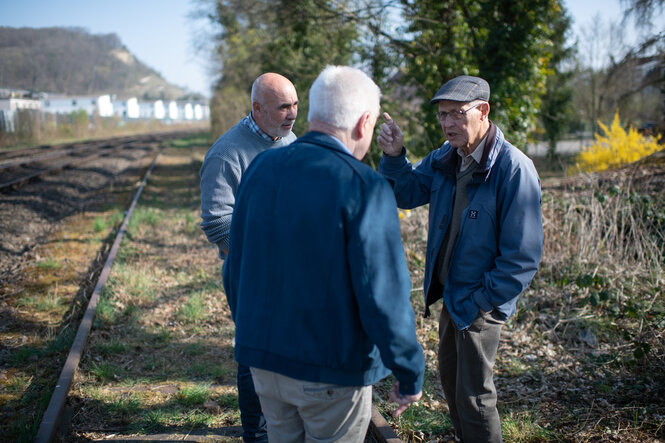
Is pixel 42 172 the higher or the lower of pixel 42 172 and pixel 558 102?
the lower

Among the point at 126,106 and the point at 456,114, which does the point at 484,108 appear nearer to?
the point at 456,114

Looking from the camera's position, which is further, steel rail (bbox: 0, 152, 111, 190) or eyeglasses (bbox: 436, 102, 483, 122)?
steel rail (bbox: 0, 152, 111, 190)

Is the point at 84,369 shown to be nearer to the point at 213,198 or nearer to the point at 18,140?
the point at 213,198

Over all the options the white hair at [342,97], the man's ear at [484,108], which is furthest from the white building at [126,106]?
the white hair at [342,97]

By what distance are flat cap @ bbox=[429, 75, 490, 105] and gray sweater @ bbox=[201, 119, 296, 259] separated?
1.23 metres

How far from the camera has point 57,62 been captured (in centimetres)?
13512

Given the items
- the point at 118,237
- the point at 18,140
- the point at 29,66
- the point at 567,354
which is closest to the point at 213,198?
the point at 567,354

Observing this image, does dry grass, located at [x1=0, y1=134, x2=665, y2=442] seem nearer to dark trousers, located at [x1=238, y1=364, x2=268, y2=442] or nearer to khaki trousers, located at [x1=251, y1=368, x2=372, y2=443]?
dark trousers, located at [x1=238, y1=364, x2=268, y2=442]

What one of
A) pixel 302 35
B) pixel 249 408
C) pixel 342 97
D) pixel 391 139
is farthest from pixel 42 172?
pixel 342 97

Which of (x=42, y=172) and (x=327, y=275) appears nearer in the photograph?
(x=327, y=275)

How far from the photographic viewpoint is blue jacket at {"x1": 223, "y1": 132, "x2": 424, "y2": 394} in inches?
68.7

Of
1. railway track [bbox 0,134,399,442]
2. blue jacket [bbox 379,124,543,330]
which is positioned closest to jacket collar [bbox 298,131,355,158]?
blue jacket [bbox 379,124,543,330]

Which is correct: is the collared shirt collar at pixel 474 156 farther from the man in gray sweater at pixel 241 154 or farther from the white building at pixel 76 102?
the white building at pixel 76 102

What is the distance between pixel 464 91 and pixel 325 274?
1.41 metres
